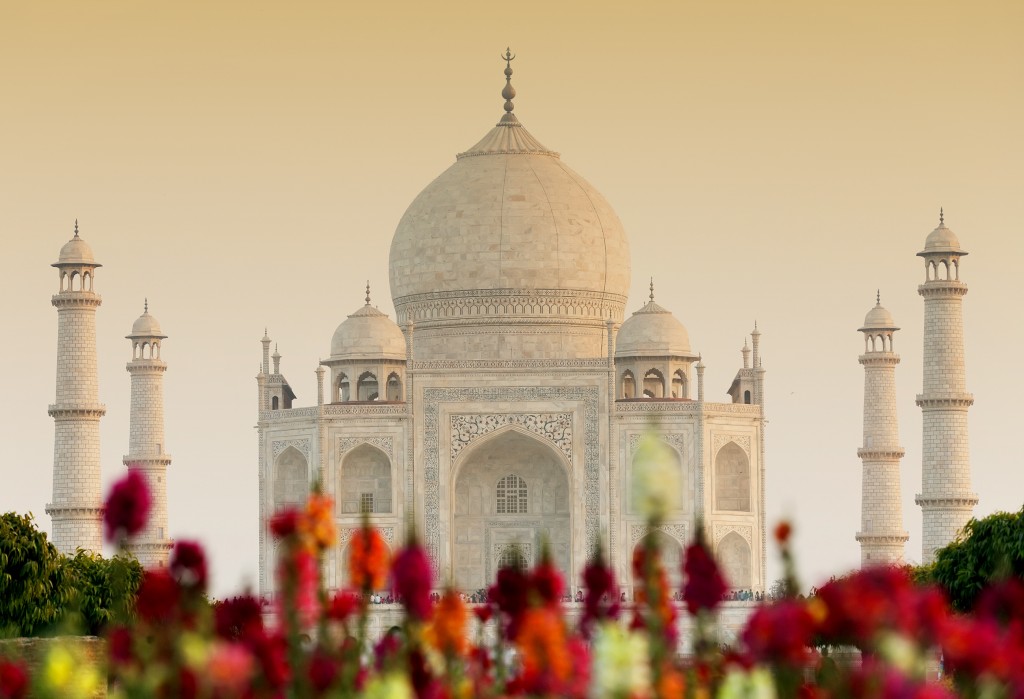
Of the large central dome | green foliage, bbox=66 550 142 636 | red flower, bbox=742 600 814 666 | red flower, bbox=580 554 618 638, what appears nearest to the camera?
red flower, bbox=742 600 814 666

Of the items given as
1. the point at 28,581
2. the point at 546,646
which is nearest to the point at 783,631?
the point at 546,646

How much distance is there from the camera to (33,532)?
28094mm

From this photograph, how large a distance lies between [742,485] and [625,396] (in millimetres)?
2826

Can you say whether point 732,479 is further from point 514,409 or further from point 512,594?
point 512,594

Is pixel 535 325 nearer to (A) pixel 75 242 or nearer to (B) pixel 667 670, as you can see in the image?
(A) pixel 75 242

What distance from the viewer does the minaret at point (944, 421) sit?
38781 mm

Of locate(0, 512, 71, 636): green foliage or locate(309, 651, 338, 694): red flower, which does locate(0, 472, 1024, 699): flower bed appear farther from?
locate(0, 512, 71, 636): green foliage

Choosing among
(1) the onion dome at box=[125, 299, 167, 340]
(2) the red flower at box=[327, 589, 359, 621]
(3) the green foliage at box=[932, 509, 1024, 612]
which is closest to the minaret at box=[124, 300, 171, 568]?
(1) the onion dome at box=[125, 299, 167, 340]

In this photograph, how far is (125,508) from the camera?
17.9 ft

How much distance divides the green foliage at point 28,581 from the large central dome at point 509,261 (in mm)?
14537

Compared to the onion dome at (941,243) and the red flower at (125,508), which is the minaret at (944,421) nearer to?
the onion dome at (941,243)

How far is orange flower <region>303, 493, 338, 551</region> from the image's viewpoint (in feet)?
18.7

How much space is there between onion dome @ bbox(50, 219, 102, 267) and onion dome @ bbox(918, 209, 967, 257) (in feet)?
49.9

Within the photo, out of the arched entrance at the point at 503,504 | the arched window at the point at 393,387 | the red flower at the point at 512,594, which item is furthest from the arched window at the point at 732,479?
the red flower at the point at 512,594
